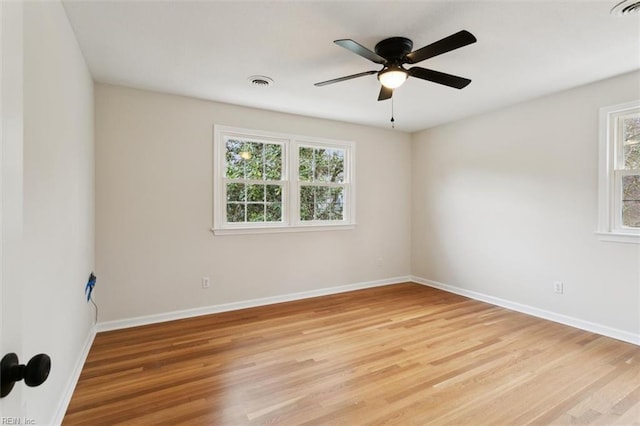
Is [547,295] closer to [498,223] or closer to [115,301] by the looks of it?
[498,223]

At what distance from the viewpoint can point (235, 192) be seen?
13.1 feet

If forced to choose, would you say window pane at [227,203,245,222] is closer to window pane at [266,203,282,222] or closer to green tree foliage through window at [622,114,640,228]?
window pane at [266,203,282,222]

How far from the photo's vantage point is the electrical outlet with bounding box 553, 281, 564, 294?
3.47 metres

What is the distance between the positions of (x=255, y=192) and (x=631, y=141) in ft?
12.9

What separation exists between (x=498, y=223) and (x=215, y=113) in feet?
12.3

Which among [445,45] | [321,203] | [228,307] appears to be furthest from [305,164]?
[445,45]

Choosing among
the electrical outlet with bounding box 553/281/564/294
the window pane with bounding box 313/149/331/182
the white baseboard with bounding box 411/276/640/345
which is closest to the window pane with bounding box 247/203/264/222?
the window pane with bounding box 313/149/331/182

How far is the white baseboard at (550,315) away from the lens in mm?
3006

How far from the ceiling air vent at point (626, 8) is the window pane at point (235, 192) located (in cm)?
358

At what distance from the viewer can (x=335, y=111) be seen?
13.7ft

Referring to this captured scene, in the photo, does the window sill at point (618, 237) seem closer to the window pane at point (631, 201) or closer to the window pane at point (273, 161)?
the window pane at point (631, 201)

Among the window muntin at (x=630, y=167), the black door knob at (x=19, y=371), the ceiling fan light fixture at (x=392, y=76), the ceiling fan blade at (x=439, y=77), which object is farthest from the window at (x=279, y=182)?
the black door knob at (x=19, y=371)

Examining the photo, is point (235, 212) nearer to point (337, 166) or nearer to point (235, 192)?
point (235, 192)

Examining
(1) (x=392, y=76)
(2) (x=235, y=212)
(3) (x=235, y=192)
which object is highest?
(1) (x=392, y=76)
